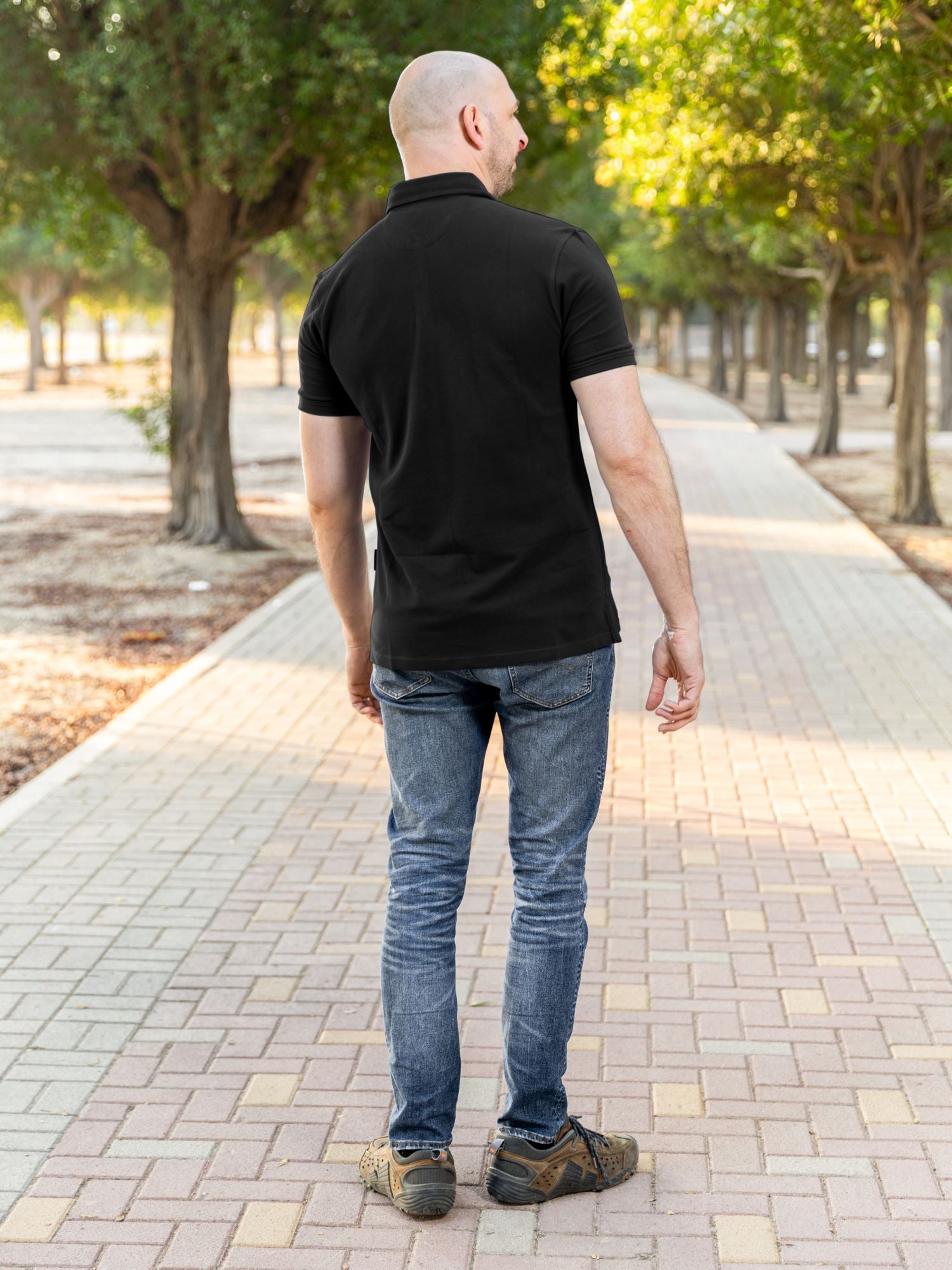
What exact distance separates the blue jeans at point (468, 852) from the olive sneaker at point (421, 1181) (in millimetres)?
28

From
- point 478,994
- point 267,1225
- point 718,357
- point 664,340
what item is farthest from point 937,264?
point 664,340

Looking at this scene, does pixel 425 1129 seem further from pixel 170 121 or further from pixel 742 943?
pixel 170 121

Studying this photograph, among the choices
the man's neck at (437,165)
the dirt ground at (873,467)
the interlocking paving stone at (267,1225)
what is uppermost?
the man's neck at (437,165)

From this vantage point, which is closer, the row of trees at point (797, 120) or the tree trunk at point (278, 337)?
the row of trees at point (797, 120)

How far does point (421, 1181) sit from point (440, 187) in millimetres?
1842

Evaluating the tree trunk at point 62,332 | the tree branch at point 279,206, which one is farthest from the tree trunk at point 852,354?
the tree branch at point 279,206

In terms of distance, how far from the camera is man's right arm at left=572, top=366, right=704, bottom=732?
2434mm

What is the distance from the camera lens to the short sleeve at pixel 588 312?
2.37 meters

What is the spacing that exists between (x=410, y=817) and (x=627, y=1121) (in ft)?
3.18

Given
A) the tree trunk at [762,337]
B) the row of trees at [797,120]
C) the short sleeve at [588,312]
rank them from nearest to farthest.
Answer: the short sleeve at [588,312] < the row of trees at [797,120] < the tree trunk at [762,337]

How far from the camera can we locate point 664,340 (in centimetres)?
6156

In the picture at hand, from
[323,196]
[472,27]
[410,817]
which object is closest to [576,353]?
[410,817]

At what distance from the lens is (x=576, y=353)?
94.7 inches

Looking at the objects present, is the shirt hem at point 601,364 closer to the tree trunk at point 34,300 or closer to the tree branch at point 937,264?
the tree branch at point 937,264
